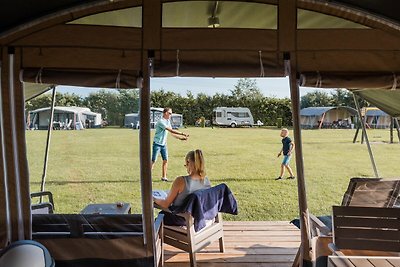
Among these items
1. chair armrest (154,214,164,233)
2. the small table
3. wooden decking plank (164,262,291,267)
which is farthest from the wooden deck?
the small table

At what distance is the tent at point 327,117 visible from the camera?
3.07 meters

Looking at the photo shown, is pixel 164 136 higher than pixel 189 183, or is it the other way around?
pixel 164 136

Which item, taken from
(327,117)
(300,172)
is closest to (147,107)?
(300,172)

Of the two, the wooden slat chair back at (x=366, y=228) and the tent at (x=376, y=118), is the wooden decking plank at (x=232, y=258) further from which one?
the tent at (x=376, y=118)

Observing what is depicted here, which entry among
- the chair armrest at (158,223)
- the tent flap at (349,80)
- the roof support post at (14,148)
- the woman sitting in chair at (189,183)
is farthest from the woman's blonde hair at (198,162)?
the roof support post at (14,148)

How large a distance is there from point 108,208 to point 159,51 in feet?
4.49

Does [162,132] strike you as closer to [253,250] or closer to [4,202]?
[253,250]

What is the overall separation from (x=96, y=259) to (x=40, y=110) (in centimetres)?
131

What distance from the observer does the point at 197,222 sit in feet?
10.3

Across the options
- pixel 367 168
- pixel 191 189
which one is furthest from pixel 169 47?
pixel 367 168

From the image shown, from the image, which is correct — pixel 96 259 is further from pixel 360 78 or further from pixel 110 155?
pixel 360 78

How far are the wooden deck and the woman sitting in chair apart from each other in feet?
1.96

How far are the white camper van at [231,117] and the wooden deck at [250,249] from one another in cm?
150

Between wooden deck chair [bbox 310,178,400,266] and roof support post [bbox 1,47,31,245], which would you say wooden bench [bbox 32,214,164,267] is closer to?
roof support post [bbox 1,47,31,245]
